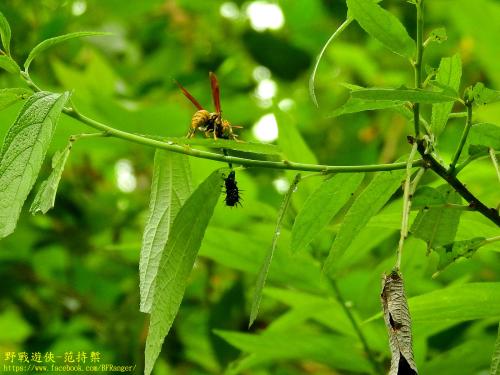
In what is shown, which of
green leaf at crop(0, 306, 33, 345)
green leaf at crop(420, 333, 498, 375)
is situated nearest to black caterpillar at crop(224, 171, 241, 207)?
green leaf at crop(420, 333, 498, 375)

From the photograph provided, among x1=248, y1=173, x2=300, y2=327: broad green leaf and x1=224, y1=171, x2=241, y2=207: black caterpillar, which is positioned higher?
x1=224, y1=171, x2=241, y2=207: black caterpillar

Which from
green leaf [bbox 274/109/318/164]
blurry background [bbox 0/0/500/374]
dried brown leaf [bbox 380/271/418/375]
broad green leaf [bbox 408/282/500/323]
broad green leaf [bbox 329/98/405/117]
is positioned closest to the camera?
dried brown leaf [bbox 380/271/418/375]

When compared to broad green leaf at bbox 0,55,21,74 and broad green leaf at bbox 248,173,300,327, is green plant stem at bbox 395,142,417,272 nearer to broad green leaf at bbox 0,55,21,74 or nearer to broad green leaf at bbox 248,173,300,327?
broad green leaf at bbox 248,173,300,327

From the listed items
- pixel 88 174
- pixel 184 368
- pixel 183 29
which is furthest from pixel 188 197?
pixel 183 29

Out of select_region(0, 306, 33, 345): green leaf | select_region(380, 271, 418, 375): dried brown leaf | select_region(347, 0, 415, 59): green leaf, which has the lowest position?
select_region(380, 271, 418, 375): dried brown leaf

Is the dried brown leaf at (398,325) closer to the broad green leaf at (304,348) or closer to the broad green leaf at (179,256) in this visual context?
the broad green leaf at (179,256)

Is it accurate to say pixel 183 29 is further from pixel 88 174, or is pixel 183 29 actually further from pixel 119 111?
pixel 119 111

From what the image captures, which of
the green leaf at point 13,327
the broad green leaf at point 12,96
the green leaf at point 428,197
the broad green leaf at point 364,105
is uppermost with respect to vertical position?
the green leaf at point 13,327

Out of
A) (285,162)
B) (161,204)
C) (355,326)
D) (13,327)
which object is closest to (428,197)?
(285,162)

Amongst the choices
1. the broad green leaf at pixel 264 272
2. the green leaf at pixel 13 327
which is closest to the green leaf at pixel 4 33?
the broad green leaf at pixel 264 272
